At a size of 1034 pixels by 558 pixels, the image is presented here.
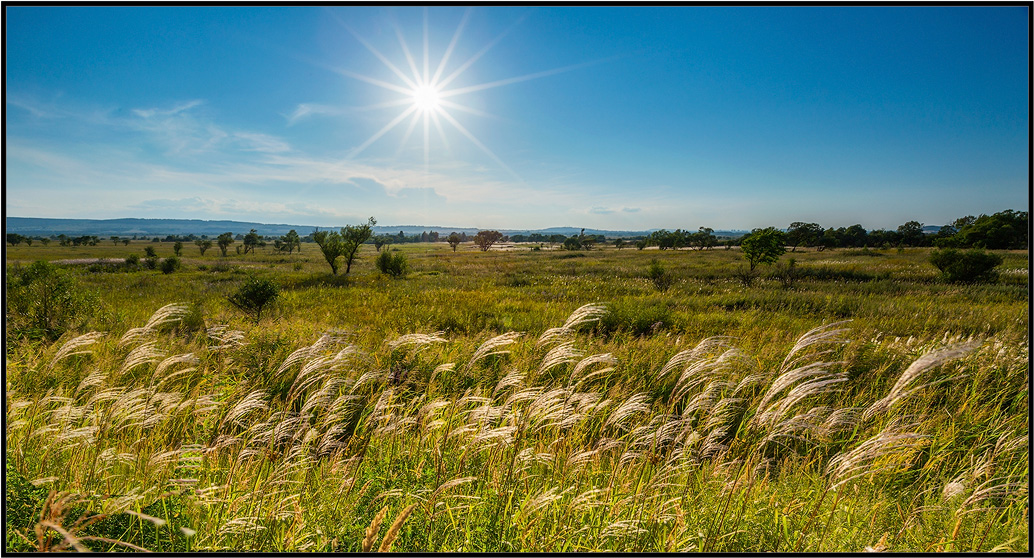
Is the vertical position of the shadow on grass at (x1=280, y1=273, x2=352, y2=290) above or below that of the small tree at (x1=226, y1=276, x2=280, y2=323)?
below

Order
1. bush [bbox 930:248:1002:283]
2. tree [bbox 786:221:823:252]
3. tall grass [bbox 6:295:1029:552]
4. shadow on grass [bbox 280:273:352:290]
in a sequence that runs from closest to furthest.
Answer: tall grass [bbox 6:295:1029:552]
shadow on grass [bbox 280:273:352:290]
bush [bbox 930:248:1002:283]
tree [bbox 786:221:823:252]

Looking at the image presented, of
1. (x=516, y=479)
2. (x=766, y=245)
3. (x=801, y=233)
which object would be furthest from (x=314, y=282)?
(x=801, y=233)

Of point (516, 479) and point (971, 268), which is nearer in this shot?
point (516, 479)

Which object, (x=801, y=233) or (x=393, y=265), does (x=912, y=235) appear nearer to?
(x=801, y=233)

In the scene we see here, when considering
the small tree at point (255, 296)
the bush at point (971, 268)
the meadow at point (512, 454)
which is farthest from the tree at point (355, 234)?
the bush at point (971, 268)

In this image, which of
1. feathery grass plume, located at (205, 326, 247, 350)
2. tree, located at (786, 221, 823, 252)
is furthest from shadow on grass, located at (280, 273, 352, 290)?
tree, located at (786, 221, 823, 252)

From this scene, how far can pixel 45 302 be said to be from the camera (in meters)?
9.14

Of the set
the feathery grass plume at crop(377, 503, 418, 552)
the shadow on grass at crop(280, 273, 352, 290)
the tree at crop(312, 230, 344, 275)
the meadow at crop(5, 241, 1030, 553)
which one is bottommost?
the shadow on grass at crop(280, 273, 352, 290)

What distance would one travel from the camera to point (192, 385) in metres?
5.98

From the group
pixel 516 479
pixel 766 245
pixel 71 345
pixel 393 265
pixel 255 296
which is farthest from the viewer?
pixel 766 245

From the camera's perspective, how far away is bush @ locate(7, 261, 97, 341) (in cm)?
916

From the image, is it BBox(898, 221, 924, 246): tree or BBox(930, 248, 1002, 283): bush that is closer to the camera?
BBox(930, 248, 1002, 283): bush

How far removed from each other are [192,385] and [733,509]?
738 cm

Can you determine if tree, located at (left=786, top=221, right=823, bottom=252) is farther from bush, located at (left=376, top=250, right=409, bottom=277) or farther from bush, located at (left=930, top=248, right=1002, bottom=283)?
bush, located at (left=376, top=250, right=409, bottom=277)
